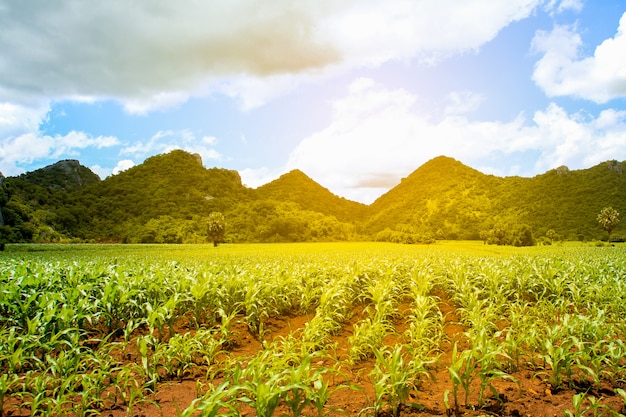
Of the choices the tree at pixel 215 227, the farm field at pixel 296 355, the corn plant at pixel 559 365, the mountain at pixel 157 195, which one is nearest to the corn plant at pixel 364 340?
the farm field at pixel 296 355

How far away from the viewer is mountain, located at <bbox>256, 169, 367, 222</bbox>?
107562mm

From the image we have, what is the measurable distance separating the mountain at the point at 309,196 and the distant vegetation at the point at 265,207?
4.03ft

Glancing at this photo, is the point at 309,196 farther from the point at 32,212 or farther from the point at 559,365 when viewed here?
the point at 559,365

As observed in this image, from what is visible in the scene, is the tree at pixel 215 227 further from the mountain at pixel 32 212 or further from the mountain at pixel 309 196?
the mountain at pixel 309 196

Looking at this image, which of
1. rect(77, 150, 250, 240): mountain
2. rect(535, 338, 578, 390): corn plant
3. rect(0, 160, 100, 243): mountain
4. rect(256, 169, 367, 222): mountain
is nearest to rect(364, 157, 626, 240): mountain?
rect(256, 169, 367, 222): mountain

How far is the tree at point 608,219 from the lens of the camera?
164ft

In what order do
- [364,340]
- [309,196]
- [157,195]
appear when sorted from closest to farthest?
[364,340], [157,195], [309,196]

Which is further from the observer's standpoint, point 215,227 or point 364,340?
point 215,227

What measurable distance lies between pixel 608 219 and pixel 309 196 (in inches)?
3006

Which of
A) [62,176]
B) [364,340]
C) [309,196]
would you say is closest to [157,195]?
[62,176]

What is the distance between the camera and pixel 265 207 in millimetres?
79812

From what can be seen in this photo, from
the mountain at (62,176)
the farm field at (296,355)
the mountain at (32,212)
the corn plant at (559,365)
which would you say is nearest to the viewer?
the farm field at (296,355)

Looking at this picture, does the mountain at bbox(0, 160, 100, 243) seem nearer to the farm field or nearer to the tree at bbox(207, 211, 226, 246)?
the tree at bbox(207, 211, 226, 246)

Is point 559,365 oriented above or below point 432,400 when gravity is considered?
above
